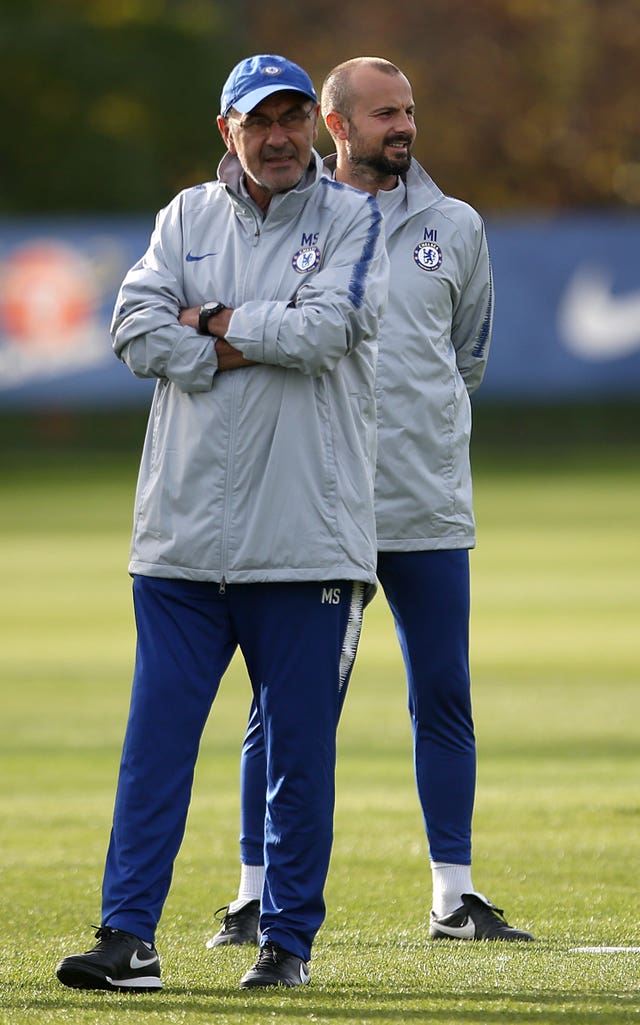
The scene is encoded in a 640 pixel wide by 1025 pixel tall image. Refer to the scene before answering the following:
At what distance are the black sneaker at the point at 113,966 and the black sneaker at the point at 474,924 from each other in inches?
42.6

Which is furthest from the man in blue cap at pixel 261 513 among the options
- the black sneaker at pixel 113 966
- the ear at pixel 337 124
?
the ear at pixel 337 124

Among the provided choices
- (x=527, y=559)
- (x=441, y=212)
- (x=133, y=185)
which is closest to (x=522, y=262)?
(x=527, y=559)

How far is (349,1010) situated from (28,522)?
64.7 feet

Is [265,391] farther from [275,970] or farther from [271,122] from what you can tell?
[275,970]

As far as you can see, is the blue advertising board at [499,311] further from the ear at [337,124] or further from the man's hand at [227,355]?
the man's hand at [227,355]

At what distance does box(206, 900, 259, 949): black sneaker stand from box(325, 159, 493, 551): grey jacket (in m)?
1.03

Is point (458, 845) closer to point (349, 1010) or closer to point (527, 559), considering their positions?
point (349, 1010)

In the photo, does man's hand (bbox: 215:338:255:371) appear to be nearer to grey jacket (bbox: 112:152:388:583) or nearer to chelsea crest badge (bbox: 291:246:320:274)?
grey jacket (bbox: 112:152:388:583)

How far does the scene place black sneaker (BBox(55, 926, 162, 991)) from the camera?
15.7ft

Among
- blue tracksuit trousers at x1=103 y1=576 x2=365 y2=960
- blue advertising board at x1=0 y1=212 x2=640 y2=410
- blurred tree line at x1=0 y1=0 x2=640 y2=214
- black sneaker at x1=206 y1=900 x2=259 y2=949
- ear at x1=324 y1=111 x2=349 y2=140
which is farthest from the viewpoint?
blurred tree line at x1=0 y1=0 x2=640 y2=214

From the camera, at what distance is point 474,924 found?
5680 mm

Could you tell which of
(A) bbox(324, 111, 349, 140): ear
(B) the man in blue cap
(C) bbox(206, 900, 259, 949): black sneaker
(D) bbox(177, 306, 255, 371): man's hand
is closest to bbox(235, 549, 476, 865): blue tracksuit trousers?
(C) bbox(206, 900, 259, 949): black sneaker

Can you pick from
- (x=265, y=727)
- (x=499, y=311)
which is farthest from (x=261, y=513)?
(x=499, y=311)

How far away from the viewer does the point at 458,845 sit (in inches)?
230
